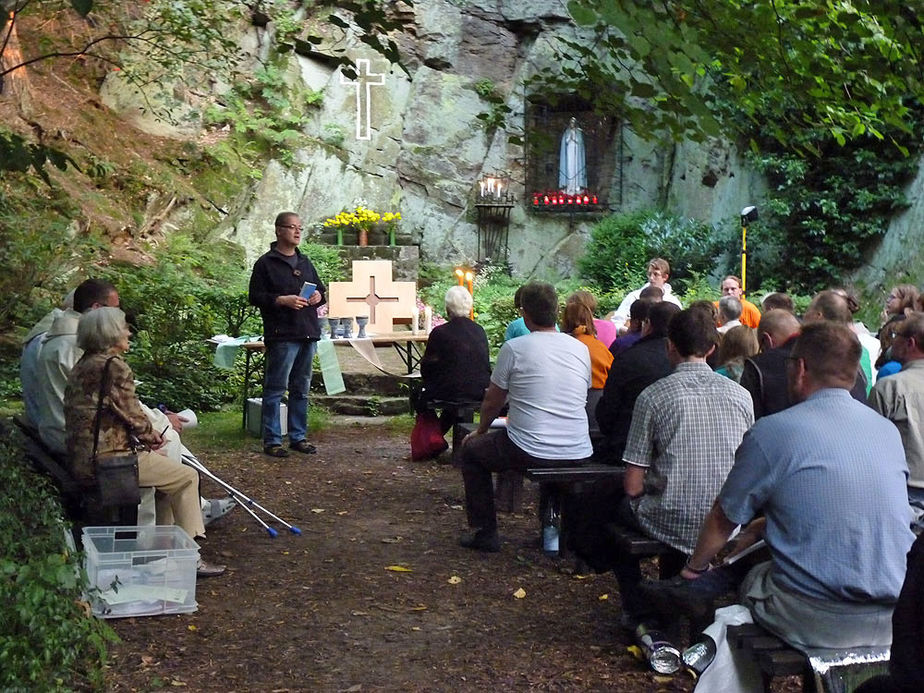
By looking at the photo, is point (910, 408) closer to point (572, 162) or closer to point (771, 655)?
point (771, 655)

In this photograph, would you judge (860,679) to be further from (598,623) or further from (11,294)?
(11,294)

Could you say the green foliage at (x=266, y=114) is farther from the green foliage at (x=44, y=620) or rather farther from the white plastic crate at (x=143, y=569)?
the green foliage at (x=44, y=620)

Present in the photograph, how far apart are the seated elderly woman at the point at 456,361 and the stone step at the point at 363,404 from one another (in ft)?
9.39

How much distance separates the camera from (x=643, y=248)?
61.1 feet

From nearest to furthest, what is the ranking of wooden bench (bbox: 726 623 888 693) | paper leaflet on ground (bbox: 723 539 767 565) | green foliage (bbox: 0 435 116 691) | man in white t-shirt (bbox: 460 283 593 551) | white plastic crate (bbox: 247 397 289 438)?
1. wooden bench (bbox: 726 623 888 693)
2. green foliage (bbox: 0 435 116 691)
3. paper leaflet on ground (bbox: 723 539 767 565)
4. man in white t-shirt (bbox: 460 283 593 551)
5. white plastic crate (bbox: 247 397 289 438)

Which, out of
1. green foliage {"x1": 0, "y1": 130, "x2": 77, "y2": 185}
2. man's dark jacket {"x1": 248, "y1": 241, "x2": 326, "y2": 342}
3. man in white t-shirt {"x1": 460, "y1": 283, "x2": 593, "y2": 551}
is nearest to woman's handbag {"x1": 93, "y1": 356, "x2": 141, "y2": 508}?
green foliage {"x1": 0, "y1": 130, "x2": 77, "y2": 185}

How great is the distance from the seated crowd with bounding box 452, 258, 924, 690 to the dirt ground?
34cm

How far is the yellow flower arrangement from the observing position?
18.4 metres

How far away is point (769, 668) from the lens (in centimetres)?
309

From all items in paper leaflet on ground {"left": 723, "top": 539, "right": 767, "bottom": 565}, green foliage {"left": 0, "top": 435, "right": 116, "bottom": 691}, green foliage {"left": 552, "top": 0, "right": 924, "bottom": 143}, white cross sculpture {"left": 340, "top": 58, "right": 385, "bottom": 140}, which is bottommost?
green foliage {"left": 0, "top": 435, "right": 116, "bottom": 691}

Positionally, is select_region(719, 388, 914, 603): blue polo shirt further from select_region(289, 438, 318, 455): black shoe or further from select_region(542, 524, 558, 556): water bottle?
select_region(289, 438, 318, 455): black shoe

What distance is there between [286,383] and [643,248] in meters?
11.4

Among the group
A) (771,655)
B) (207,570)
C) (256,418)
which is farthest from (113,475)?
(256,418)

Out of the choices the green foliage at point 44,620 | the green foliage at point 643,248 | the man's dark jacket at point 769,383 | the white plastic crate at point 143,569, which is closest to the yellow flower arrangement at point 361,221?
the green foliage at point 643,248
